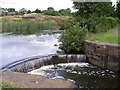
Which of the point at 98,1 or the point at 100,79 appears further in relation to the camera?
the point at 98,1

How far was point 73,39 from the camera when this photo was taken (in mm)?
19109

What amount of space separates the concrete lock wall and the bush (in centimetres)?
80

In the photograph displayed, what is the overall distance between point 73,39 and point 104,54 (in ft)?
10.5

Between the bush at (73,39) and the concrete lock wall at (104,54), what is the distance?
804 millimetres

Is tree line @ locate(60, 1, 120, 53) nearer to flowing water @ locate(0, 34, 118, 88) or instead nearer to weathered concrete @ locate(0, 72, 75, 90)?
flowing water @ locate(0, 34, 118, 88)

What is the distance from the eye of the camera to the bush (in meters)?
19.0

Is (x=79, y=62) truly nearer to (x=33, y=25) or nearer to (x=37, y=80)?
(x=37, y=80)

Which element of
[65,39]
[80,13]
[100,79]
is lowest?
[100,79]

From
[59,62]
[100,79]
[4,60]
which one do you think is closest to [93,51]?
[59,62]

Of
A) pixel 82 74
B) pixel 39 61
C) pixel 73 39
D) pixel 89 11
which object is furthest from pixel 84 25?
pixel 82 74

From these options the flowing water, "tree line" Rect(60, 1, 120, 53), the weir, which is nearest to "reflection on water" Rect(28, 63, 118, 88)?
the flowing water

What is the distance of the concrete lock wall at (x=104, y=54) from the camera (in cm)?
1561

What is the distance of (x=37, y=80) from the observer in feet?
37.8

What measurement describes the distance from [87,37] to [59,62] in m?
3.42
